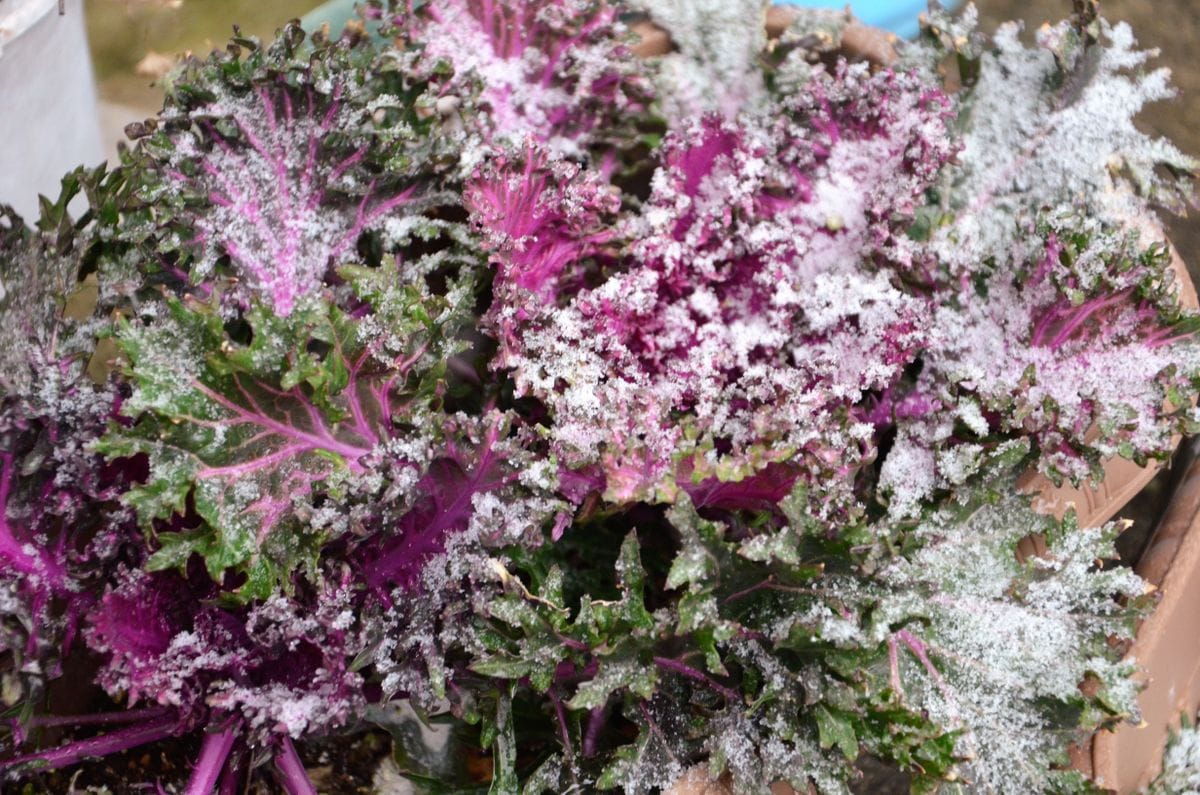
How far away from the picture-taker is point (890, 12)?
52.1 inches

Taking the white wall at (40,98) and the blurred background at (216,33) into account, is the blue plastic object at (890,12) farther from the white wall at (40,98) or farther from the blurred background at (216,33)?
the white wall at (40,98)

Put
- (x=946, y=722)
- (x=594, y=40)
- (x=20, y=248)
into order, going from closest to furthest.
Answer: (x=946, y=722) → (x=20, y=248) → (x=594, y=40)

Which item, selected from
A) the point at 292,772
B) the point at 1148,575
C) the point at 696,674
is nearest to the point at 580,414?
the point at 696,674

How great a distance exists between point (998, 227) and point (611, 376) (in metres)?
0.41

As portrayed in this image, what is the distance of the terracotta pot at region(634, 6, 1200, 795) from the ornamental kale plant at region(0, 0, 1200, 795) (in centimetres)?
4

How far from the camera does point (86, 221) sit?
864 millimetres

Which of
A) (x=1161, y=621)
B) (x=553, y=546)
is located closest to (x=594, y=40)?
(x=553, y=546)

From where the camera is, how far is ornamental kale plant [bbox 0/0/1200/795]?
728 millimetres

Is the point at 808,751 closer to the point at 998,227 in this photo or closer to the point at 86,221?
the point at 998,227

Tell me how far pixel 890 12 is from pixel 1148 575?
31.8 inches

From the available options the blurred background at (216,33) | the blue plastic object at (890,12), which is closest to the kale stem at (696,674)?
the blue plastic object at (890,12)

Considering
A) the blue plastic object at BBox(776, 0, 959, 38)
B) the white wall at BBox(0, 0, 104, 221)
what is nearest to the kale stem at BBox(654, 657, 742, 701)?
the white wall at BBox(0, 0, 104, 221)

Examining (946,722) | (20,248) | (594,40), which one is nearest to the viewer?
(946,722)

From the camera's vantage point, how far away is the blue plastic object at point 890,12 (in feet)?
4.26
